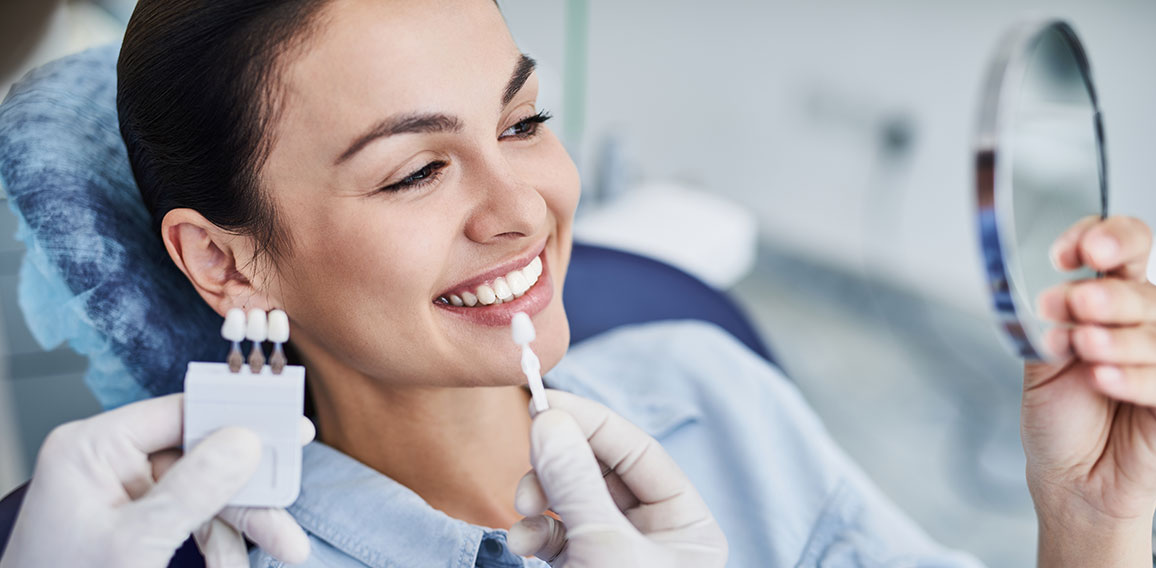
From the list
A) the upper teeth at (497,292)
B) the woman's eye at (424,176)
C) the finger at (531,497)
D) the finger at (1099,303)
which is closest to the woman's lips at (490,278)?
the upper teeth at (497,292)

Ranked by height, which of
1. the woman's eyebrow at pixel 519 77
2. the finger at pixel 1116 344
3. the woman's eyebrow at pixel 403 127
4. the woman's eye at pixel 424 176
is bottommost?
the finger at pixel 1116 344

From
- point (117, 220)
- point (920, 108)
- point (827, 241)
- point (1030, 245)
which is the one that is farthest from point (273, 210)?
point (827, 241)

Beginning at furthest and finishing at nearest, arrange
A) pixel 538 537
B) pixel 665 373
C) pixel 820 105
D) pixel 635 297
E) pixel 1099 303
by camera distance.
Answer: pixel 820 105 < pixel 635 297 < pixel 665 373 < pixel 538 537 < pixel 1099 303

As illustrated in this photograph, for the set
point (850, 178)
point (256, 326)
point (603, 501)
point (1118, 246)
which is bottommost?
point (850, 178)

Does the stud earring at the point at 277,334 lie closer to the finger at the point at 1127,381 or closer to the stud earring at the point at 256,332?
the stud earring at the point at 256,332

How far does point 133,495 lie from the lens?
745 millimetres

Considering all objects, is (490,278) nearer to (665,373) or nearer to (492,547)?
(492,547)

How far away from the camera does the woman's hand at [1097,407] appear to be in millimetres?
662

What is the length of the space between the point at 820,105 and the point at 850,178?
264 millimetres

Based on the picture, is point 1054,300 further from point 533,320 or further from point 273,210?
point 273,210

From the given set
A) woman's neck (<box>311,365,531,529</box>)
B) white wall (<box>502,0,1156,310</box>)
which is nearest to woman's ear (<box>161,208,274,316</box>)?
woman's neck (<box>311,365,531,529</box>)

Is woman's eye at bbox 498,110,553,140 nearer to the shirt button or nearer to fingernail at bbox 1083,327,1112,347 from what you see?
the shirt button

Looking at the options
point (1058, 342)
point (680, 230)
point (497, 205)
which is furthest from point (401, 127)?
point (680, 230)

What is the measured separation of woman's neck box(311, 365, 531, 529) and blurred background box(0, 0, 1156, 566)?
86 cm
